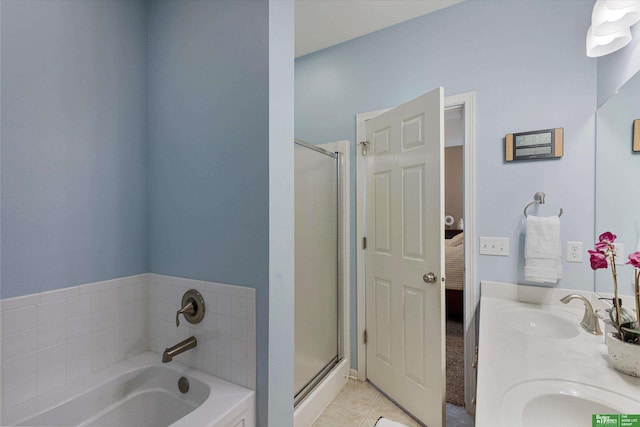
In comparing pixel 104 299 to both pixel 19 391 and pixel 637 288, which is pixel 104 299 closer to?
pixel 19 391

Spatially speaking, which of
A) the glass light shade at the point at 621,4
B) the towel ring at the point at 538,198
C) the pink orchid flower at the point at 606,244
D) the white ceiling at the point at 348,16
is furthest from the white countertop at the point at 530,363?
the white ceiling at the point at 348,16

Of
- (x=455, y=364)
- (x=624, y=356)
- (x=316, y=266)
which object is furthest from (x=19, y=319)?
(x=455, y=364)

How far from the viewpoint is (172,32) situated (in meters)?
1.44

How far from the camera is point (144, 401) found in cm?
131

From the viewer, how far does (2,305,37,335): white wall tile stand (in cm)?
103

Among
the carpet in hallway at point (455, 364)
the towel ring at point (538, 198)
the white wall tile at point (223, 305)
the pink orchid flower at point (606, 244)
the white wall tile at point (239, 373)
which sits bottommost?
the carpet in hallway at point (455, 364)

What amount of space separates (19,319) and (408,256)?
75.6 inches

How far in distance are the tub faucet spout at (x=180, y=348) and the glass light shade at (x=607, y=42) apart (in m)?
2.19

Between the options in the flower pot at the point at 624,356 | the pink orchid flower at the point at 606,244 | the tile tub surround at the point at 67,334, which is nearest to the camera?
the flower pot at the point at 624,356

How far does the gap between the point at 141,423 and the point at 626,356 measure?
1.83 m

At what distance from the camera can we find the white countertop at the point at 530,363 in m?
0.79

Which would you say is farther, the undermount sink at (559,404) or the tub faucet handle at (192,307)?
the tub faucet handle at (192,307)

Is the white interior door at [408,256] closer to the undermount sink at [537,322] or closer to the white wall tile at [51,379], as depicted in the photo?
the undermount sink at [537,322]

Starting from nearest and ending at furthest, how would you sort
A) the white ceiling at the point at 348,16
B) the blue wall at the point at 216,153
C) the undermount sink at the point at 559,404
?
1. the undermount sink at the point at 559,404
2. the blue wall at the point at 216,153
3. the white ceiling at the point at 348,16
